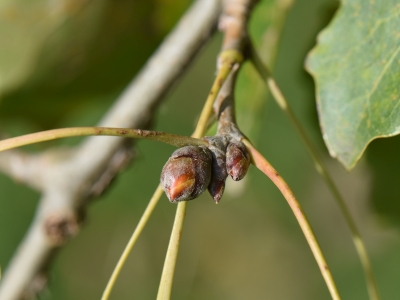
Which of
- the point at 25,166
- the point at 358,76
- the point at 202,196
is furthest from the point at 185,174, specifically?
the point at 202,196

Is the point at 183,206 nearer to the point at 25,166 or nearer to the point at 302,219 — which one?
the point at 302,219

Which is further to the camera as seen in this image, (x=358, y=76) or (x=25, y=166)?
(x=25, y=166)

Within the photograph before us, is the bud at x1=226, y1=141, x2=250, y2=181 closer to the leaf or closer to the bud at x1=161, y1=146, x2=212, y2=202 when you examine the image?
the bud at x1=161, y1=146, x2=212, y2=202

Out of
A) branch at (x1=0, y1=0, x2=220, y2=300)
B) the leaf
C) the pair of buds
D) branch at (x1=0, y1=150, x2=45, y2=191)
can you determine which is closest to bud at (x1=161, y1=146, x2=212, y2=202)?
the pair of buds

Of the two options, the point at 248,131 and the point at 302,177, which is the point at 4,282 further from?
the point at 302,177

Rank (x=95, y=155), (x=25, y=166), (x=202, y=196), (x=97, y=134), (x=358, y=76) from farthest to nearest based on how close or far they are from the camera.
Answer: (x=202, y=196), (x=25, y=166), (x=95, y=155), (x=358, y=76), (x=97, y=134)

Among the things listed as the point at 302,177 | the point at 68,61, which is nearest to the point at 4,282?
the point at 68,61

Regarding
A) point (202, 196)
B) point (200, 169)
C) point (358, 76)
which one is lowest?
point (202, 196)
